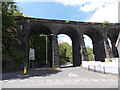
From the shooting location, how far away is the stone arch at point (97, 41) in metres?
40.3

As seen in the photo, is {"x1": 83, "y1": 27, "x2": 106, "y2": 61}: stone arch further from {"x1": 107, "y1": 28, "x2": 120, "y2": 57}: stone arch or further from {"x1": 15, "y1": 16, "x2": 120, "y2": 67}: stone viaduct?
{"x1": 107, "y1": 28, "x2": 120, "y2": 57}: stone arch

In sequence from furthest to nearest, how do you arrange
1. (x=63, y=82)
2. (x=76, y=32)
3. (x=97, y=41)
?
(x=97, y=41), (x=76, y=32), (x=63, y=82)

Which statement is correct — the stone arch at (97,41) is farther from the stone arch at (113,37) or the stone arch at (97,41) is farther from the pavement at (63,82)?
the pavement at (63,82)

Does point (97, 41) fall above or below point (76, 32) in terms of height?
below

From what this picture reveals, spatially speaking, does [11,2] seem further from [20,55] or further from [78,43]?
[78,43]

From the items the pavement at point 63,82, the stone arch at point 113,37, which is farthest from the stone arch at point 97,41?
the pavement at point 63,82

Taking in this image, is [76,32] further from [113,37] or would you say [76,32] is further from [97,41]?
[113,37]

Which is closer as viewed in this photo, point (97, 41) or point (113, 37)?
point (97, 41)

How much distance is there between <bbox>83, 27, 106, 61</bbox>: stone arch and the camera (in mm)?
40253

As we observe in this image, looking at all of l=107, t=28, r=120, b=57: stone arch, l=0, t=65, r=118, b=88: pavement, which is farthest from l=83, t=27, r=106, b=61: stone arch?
l=0, t=65, r=118, b=88: pavement

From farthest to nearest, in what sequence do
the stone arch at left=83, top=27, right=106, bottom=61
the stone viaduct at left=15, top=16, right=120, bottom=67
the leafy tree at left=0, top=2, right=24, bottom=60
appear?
the stone arch at left=83, top=27, right=106, bottom=61
the stone viaduct at left=15, top=16, right=120, bottom=67
the leafy tree at left=0, top=2, right=24, bottom=60

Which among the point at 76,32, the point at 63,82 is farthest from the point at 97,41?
the point at 63,82

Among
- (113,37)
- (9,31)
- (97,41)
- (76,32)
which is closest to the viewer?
(9,31)

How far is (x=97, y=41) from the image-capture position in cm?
4300
